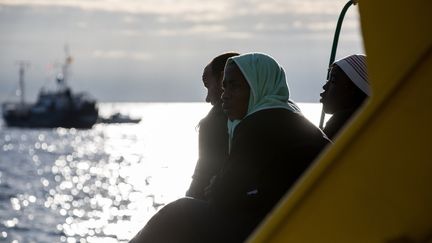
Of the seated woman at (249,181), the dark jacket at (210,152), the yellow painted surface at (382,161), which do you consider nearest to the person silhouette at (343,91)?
the dark jacket at (210,152)

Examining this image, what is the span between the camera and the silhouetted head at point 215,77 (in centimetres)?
465

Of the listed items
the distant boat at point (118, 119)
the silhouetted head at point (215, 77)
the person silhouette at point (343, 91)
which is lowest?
the distant boat at point (118, 119)

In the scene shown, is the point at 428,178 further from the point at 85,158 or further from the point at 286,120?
the point at 85,158

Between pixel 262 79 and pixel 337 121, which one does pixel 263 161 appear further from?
pixel 337 121

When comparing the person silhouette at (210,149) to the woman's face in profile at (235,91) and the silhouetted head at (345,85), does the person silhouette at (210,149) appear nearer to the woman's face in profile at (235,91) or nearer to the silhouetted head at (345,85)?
the silhouetted head at (345,85)

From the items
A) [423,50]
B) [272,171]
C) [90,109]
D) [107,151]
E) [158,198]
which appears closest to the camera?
[423,50]

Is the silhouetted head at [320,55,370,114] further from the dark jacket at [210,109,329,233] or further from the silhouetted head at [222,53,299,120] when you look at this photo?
the dark jacket at [210,109,329,233]

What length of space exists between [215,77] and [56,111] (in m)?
106

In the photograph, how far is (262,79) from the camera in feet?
10.6

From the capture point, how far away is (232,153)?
3.01 meters

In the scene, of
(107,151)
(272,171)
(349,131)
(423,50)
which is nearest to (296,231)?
(349,131)

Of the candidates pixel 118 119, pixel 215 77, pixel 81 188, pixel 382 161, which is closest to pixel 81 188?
pixel 81 188

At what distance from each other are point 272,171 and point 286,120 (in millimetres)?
273

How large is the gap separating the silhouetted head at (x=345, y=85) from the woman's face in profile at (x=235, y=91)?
2.17 ft
